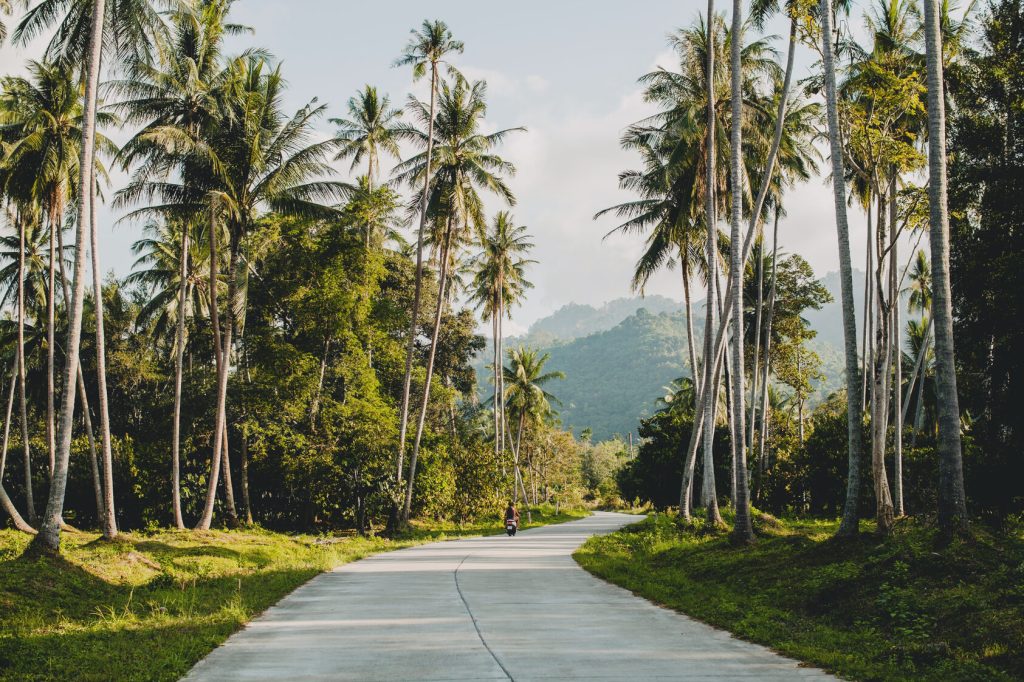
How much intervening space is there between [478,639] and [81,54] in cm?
1546

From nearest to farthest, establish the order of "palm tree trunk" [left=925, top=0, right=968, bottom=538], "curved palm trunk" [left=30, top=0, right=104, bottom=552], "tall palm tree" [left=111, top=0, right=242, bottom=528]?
1. "palm tree trunk" [left=925, top=0, right=968, bottom=538]
2. "curved palm trunk" [left=30, top=0, right=104, bottom=552]
3. "tall palm tree" [left=111, top=0, right=242, bottom=528]

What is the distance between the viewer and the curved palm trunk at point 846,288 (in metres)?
13.8

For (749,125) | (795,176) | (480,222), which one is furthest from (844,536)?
(480,222)

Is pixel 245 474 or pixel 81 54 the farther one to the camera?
pixel 245 474

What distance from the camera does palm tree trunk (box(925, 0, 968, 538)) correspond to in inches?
448

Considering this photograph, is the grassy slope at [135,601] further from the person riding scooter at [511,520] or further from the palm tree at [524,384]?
the palm tree at [524,384]

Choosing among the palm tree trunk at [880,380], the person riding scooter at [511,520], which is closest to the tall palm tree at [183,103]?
the person riding scooter at [511,520]

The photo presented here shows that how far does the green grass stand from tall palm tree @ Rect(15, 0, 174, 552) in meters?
10.1

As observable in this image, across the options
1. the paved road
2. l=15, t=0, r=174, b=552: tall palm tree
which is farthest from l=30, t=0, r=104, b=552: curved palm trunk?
the paved road

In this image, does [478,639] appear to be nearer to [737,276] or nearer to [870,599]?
[870,599]

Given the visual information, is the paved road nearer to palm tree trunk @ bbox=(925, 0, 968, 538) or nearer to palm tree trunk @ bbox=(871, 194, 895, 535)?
palm tree trunk @ bbox=(925, 0, 968, 538)

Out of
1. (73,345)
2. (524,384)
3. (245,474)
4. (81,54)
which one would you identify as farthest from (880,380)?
(524,384)

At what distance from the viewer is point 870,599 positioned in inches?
392

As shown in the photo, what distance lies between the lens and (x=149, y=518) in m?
31.8
